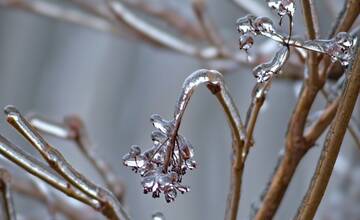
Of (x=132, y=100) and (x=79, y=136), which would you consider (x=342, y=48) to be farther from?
(x=132, y=100)

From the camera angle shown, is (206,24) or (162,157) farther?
(206,24)

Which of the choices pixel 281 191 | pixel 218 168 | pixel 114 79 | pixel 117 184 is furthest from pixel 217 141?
pixel 281 191

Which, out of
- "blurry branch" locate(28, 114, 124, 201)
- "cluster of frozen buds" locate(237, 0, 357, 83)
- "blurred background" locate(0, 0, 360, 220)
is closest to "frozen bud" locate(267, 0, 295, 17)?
"cluster of frozen buds" locate(237, 0, 357, 83)

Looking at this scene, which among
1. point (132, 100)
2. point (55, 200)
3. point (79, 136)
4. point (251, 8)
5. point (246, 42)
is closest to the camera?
point (246, 42)

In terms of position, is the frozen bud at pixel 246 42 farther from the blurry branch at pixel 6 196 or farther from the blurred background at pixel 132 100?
the blurred background at pixel 132 100

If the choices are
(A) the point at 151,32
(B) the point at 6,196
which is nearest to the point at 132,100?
(A) the point at 151,32

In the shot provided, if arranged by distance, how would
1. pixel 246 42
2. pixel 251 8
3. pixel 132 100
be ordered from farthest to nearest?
pixel 132 100, pixel 251 8, pixel 246 42

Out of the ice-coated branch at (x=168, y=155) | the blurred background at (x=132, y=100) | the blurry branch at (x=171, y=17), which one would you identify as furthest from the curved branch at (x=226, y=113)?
the blurred background at (x=132, y=100)
